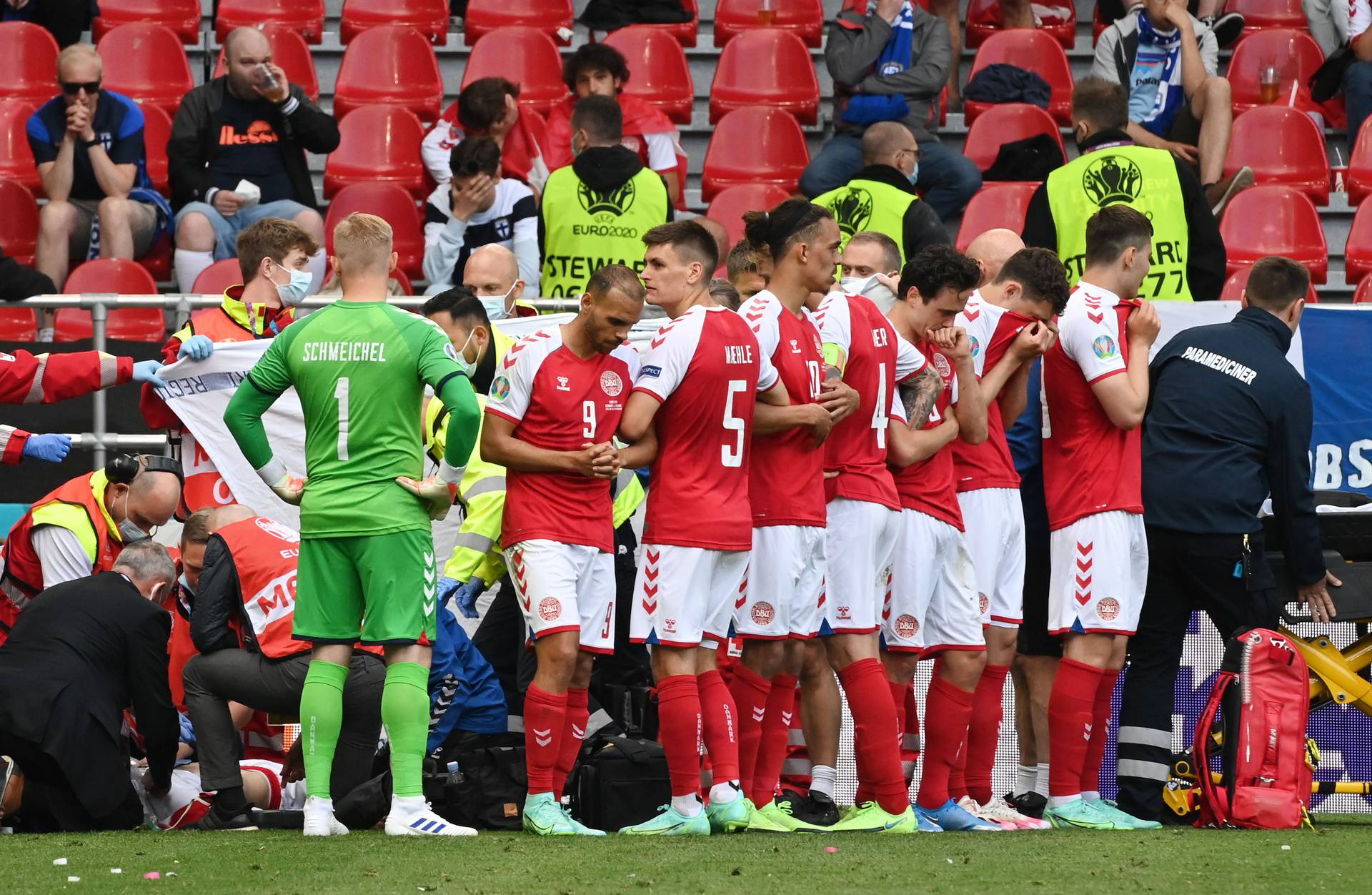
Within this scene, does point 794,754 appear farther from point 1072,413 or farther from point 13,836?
point 13,836

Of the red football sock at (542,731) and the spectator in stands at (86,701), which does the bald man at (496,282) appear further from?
the red football sock at (542,731)

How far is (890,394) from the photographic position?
656 cm

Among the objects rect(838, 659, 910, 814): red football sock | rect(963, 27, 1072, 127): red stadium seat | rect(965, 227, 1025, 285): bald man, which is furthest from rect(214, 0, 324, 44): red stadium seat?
rect(838, 659, 910, 814): red football sock

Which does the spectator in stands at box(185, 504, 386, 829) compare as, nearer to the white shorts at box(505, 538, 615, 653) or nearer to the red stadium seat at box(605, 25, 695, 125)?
the white shorts at box(505, 538, 615, 653)

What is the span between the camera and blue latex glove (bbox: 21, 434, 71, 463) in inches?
293

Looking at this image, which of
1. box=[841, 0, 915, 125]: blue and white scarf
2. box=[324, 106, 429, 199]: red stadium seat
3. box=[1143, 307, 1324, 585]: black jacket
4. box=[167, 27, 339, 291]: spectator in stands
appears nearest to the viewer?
box=[1143, 307, 1324, 585]: black jacket

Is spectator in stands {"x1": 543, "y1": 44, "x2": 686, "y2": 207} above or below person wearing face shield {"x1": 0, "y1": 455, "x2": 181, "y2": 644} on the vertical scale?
above

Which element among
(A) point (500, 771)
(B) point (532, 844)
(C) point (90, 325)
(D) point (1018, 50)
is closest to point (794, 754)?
(A) point (500, 771)

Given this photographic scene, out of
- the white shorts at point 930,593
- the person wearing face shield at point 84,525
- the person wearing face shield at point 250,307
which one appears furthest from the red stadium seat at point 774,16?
the white shorts at point 930,593

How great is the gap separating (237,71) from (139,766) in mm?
4918

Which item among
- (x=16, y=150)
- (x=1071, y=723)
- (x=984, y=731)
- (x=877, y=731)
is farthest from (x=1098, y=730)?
(x=16, y=150)

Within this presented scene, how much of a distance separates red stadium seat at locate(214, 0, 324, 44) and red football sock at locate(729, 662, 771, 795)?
799 cm

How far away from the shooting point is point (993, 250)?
768 centimetres

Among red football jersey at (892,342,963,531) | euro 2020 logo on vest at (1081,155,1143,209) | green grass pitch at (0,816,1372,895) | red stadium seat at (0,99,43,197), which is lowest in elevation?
green grass pitch at (0,816,1372,895)
